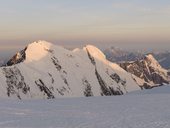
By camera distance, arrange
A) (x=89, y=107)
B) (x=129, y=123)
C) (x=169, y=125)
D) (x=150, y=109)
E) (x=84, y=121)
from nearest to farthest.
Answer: (x=169, y=125)
(x=129, y=123)
(x=84, y=121)
(x=150, y=109)
(x=89, y=107)

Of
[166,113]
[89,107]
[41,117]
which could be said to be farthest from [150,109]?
[41,117]

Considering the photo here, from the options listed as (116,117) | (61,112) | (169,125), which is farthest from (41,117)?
(169,125)

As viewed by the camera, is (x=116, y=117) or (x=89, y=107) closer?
(x=116, y=117)

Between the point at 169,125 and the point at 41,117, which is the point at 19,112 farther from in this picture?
the point at 169,125

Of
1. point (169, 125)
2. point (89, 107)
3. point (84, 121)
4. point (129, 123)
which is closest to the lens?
point (169, 125)

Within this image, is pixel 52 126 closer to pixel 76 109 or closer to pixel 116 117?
pixel 116 117

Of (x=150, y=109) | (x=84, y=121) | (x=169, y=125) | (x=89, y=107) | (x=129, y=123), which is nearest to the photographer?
(x=169, y=125)

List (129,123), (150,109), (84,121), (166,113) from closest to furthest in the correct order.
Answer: (129,123)
(84,121)
(166,113)
(150,109)

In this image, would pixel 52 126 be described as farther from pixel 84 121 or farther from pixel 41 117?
pixel 41 117

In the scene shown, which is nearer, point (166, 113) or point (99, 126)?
point (99, 126)
